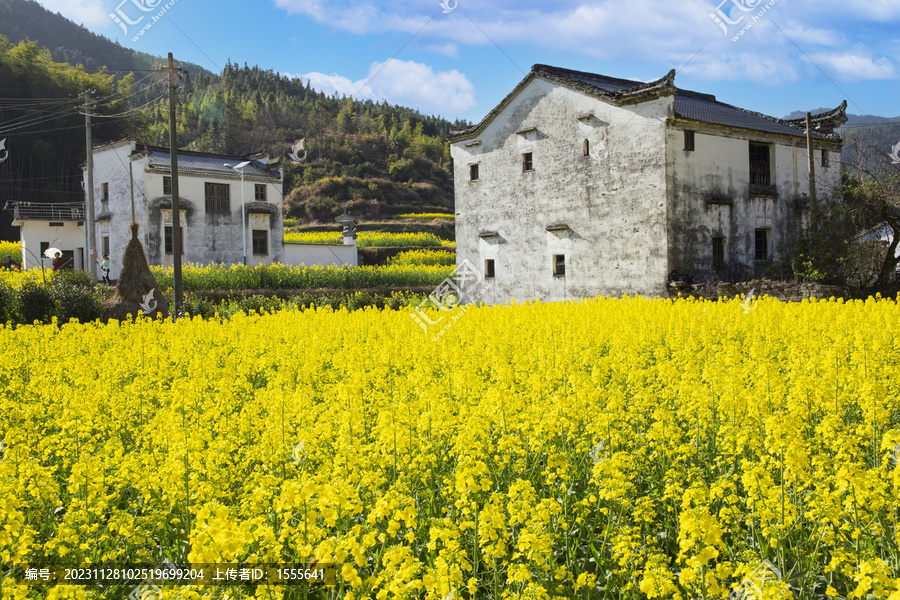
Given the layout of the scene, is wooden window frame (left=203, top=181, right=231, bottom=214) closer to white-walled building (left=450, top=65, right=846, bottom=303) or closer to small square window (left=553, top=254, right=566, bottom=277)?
Result: white-walled building (left=450, top=65, right=846, bottom=303)

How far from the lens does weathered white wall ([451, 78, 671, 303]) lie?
1825 cm

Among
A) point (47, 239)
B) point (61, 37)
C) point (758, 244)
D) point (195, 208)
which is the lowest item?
point (758, 244)

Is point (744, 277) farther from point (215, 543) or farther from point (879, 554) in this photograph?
point (215, 543)

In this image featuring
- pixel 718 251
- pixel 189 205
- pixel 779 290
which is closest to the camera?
pixel 779 290

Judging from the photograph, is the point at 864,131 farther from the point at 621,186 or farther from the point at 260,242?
the point at 260,242

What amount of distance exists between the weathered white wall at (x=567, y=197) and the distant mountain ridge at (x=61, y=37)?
76.0m

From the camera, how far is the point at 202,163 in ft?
104

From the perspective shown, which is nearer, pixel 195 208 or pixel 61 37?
pixel 195 208

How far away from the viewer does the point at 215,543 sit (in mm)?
2504

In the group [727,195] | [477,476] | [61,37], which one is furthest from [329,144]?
[477,476]

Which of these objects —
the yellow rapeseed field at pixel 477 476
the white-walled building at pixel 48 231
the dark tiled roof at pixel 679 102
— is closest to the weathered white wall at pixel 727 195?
the dark tiled roof at pixel 679 102

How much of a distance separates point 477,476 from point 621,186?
A: 16.4 meters

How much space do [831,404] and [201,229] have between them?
96.1 ft

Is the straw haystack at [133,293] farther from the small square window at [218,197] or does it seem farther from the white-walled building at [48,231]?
the white-walled building at [48,231]
